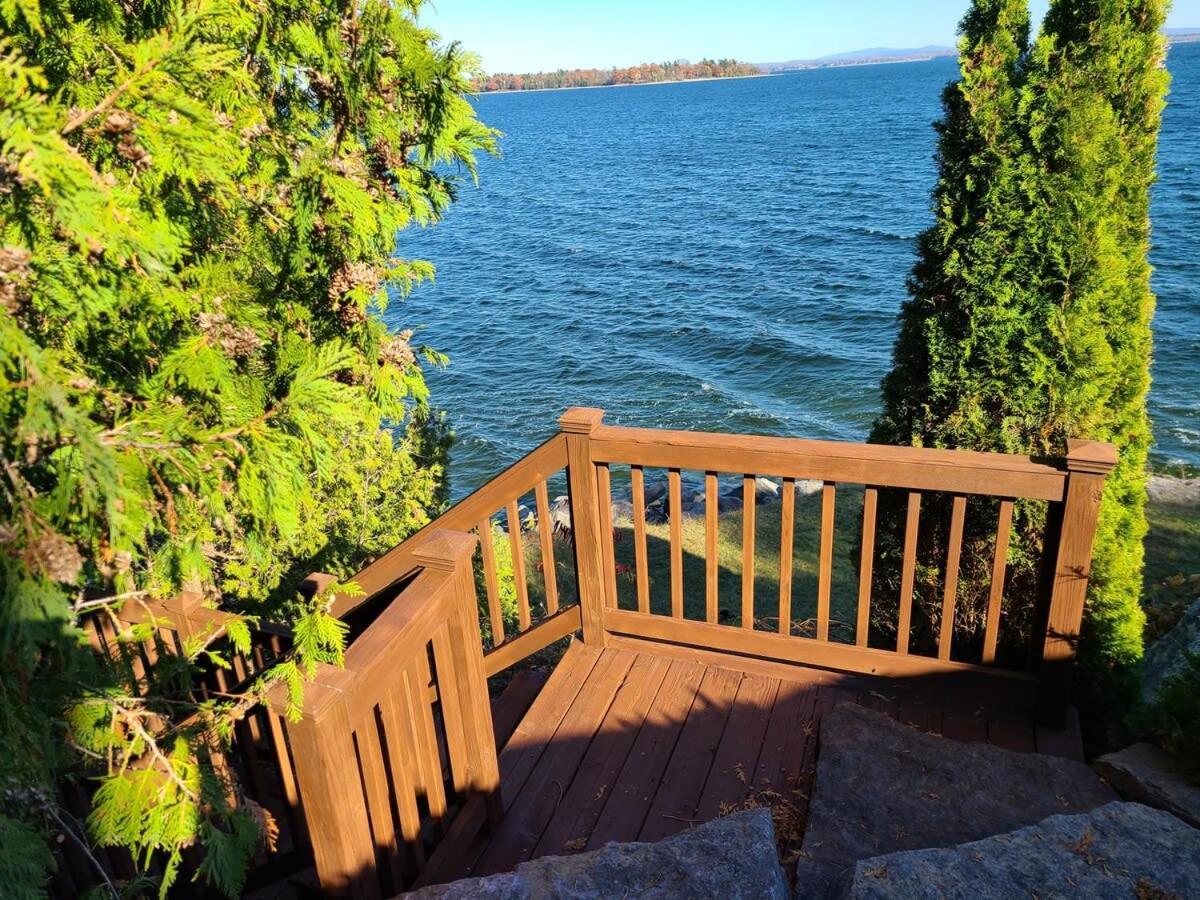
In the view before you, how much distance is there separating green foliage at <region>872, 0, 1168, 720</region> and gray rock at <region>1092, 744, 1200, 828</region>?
0.82 meters

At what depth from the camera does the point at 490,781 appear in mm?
2785

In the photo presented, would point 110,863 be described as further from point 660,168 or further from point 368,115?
point 660,168

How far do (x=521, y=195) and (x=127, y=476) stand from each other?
44.3m

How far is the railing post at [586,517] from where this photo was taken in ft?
11.1

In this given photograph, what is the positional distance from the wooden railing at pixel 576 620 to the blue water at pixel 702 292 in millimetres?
1738

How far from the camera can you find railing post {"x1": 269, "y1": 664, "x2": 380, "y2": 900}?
6.10 ft

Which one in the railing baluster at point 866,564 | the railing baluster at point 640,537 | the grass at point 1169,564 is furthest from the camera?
the grass at point 1169,564

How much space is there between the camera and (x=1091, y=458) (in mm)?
2701

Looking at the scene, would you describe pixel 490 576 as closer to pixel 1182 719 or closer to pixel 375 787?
pixel 375 787

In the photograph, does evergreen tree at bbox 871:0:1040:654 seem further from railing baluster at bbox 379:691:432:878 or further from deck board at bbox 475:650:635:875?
railing baluster at bbox 379:691:432:878

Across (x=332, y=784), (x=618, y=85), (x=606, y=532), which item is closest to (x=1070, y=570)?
(x=606, y=532)

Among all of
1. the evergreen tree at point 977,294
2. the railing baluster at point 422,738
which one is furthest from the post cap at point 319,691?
the evergreen tree at point 977,294

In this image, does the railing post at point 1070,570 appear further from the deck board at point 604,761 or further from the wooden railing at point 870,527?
the deck board at point 604,761

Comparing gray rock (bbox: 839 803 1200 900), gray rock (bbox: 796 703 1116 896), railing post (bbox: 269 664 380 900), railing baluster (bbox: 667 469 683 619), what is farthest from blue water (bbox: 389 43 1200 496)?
gray rock (bbox: 839 803 1200 900)
